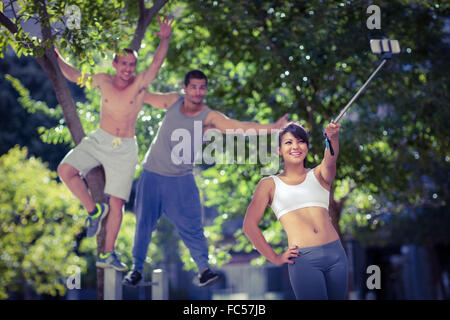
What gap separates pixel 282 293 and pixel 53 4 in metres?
21.5

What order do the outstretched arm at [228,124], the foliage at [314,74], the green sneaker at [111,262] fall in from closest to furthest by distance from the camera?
the outstretched arm at [228,124] < the green sneaker at [111,262] < the foliage at [314,74]

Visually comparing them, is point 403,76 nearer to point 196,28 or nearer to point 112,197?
point 196,28

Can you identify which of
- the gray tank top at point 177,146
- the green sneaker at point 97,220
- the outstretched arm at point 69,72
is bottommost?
the green sneaker at point 97,220

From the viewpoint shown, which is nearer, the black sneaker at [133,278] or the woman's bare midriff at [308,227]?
the woman's bare midriff at [308,227]

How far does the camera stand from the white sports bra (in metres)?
5.13

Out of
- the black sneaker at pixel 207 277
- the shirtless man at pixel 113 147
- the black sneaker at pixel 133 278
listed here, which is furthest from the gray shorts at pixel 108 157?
the black sneaker at pixel 207 277

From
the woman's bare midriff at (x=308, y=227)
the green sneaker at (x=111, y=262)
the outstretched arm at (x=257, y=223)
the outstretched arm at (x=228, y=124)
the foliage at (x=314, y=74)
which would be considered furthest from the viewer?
the foliage at (x=314, y=74)

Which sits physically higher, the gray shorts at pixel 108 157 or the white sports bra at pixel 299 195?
the gray shorts at pixel 108 157

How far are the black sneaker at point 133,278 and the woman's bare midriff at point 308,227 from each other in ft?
6.07

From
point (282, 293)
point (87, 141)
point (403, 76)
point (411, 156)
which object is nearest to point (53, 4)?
point (87, 141)

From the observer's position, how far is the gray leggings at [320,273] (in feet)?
15.6

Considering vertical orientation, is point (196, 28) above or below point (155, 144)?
above

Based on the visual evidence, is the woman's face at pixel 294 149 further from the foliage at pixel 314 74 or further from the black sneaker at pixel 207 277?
A: the foliage at pixel 314 74

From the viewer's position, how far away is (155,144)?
6371mm
